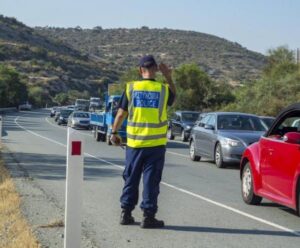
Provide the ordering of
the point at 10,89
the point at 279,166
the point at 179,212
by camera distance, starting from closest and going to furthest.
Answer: the point at 279,166 < the point at 179,212 < the point at 10,89

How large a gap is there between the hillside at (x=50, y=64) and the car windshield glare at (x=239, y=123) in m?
113

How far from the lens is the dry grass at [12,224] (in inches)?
306

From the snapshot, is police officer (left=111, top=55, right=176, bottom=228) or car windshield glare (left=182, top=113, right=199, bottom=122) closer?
police officer (left=111, top=55, right=176, bottom=228)

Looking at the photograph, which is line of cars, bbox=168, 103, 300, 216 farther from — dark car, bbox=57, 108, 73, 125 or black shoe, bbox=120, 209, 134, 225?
dark car, bbox=57, 108, 73, 125

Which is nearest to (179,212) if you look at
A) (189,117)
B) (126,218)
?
(126,218)

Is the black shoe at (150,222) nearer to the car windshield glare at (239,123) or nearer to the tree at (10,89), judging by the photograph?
the car windshield glare at (239,123)

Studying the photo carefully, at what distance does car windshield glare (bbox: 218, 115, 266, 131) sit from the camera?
19062 millimetres

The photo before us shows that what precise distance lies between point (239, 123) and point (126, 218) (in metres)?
10.6

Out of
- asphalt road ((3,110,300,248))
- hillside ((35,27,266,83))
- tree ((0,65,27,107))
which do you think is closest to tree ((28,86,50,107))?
tree ((0,65,27,107))

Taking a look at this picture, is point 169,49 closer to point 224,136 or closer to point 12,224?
point 224,136

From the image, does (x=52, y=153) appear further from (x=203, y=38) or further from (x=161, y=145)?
(x=203, y=38)

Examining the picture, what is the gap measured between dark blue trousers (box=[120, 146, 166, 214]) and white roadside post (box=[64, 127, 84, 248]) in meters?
2.35

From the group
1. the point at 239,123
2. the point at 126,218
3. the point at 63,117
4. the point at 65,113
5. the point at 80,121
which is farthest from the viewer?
the point at 65,113

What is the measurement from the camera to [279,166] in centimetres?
983
